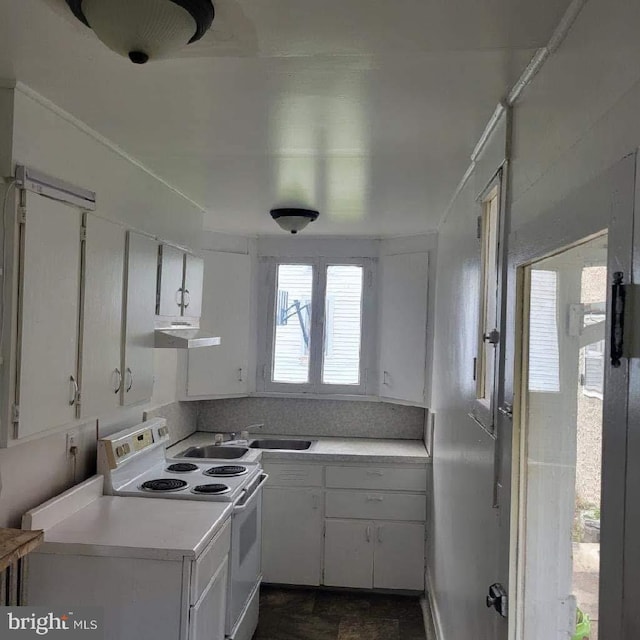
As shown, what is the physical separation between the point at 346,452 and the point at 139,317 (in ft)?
5.96

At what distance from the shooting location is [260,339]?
14.3ft

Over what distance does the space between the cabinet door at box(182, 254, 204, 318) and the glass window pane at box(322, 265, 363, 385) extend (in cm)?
122

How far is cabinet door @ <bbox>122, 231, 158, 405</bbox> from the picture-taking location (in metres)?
2.43

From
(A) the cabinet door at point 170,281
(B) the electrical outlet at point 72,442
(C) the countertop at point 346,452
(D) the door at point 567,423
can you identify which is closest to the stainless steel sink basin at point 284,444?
(C) the countertop at point 346,452

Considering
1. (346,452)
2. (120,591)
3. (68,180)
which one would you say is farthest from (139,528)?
(346,452)

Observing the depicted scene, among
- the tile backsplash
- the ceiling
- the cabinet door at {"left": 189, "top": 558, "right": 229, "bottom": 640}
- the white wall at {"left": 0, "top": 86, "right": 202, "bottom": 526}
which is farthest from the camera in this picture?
the tile backsplash

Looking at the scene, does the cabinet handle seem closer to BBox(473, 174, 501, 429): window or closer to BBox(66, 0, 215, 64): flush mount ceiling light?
BBox(66, 0, 215, 64): flush mount ceiling light

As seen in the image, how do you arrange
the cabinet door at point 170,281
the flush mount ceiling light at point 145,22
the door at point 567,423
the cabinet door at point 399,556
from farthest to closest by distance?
the cabinet door at point 399,556
the cabinet door at point 170,281
the flush mount ceiling light at point 145,22
the door at point 567,423

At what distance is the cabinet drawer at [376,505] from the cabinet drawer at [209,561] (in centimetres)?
128

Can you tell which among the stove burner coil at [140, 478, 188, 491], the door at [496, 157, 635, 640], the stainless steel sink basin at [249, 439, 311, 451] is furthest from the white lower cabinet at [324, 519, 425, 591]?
the door at [496, 157, 635, 640]

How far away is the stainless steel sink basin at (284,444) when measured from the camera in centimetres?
419

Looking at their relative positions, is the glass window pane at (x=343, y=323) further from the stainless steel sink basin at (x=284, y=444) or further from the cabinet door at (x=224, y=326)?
the cabinet door at (x=224, y=326)

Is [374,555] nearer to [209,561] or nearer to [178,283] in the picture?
[209,561]

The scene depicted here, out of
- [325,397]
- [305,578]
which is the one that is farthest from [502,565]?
[325,397]
